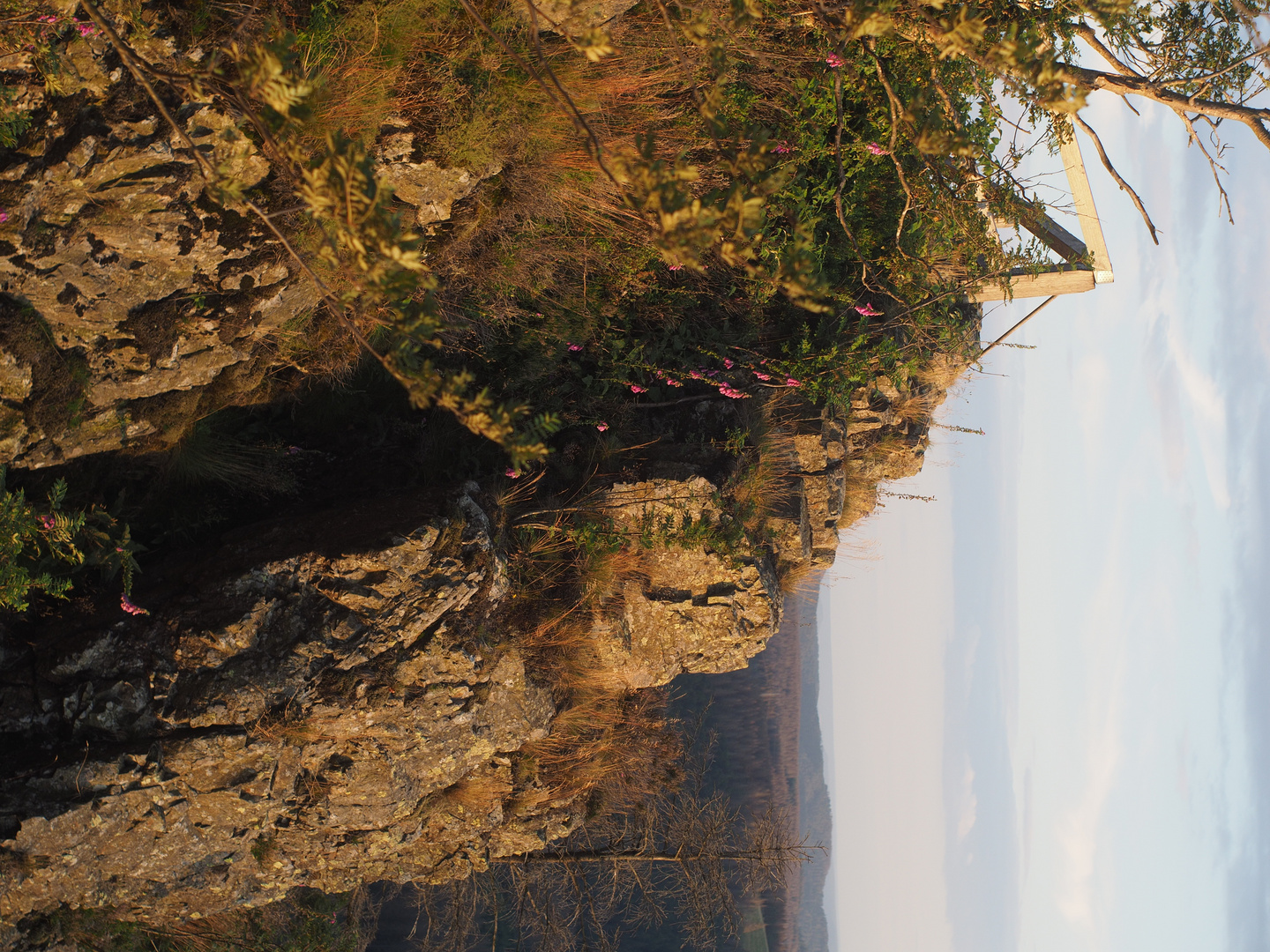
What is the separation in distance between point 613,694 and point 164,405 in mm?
4344

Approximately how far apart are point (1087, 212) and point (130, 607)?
990 cm

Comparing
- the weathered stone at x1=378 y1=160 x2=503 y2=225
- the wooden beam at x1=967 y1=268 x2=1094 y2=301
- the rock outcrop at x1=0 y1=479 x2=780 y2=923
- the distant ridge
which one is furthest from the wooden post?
the distant ridge

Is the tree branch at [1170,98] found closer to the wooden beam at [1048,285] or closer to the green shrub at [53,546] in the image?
the wooden beam at [1048,285]

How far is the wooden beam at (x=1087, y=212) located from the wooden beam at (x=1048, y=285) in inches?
6.0

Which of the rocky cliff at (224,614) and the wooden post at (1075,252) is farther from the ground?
the wooden post at (1075,252)

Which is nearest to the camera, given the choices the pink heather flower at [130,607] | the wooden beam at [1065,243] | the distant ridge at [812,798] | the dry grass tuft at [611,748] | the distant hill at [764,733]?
the pink heather flower at [130,607]

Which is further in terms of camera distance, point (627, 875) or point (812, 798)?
point (812, 798)

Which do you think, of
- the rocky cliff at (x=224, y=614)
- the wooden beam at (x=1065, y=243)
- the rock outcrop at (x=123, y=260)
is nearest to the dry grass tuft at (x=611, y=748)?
the rocky cliff at (x=224, y=614)

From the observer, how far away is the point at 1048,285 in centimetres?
819

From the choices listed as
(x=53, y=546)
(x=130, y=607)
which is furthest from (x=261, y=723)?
(x=53, y=546)

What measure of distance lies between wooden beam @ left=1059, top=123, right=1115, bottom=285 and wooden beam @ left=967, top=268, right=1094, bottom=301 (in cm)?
15

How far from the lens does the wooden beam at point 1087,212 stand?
798cm

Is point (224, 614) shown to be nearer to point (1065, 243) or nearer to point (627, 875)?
point (627, 875)

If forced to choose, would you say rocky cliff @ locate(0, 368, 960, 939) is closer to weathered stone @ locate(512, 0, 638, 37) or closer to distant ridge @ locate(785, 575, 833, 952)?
weathered stone @ locate(512, 0, 638, 37)
